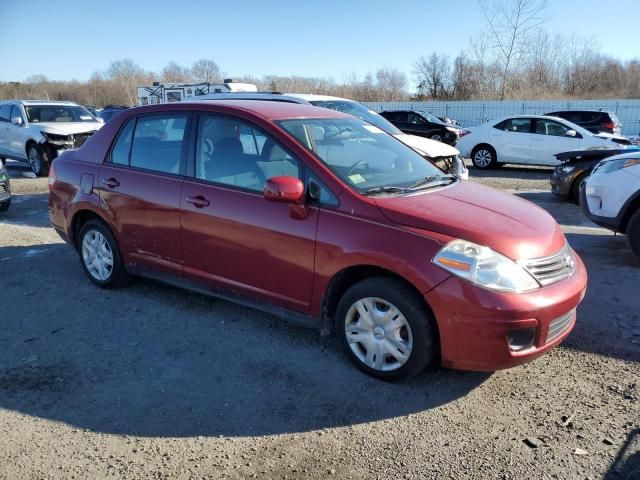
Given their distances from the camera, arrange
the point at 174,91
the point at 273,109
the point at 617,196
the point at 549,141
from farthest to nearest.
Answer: the point at 174,91 → the point at 549,141 → the point at 617,196 → the point at 273,109

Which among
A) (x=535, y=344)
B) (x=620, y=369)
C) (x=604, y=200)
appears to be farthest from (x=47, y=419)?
(x=604, y=200)

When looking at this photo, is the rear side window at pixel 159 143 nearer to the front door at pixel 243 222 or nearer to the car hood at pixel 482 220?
the front door at pixel 243 222

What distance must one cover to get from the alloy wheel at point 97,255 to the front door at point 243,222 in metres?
1.14

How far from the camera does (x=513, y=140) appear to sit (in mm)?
14227

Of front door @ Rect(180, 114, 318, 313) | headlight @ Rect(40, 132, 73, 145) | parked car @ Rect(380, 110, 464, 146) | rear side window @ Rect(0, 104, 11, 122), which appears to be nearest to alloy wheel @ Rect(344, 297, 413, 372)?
front door @ Rect(180, 114, 318, 313)

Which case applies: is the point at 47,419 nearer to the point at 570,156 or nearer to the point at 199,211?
the point at 199,211

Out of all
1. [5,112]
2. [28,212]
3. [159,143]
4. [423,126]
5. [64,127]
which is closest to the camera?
[159,143]

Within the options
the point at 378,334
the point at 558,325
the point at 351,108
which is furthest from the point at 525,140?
the point at 378,334

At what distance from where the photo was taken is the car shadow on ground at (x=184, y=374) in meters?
3.04

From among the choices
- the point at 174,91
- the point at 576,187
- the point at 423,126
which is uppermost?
the point at 174,91

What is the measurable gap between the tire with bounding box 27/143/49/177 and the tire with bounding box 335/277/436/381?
11650 millimetres

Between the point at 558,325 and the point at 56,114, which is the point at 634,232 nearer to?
the point at 558,325

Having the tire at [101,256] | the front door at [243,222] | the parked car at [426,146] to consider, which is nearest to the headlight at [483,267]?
the front door at [243,222]

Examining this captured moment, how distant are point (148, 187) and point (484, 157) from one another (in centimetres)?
1226
